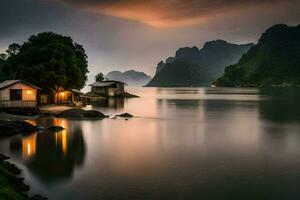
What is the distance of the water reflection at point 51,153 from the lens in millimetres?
24938

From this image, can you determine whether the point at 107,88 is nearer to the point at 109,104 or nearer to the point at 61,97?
the point at 109,104

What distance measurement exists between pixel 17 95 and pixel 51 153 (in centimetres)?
3195

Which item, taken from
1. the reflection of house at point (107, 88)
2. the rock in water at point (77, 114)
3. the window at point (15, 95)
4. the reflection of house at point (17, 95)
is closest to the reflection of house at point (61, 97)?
the reflection of house at point (17, 95)

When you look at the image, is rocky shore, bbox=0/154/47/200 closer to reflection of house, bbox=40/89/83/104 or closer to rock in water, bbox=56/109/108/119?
rock in water, bbox=56/109/108/119

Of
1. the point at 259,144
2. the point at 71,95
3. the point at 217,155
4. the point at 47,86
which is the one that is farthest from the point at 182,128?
the point at 71,95

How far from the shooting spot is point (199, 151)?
34.0 metres

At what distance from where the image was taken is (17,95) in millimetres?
59625

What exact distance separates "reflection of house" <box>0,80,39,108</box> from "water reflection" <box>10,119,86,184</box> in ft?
60.0

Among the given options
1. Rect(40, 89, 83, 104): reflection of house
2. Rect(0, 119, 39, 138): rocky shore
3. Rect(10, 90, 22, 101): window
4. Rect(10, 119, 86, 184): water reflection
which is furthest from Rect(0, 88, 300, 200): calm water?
Rect(40, 89, 83, 104): reflection of house

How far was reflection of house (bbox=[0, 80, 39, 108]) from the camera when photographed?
58.1 metres

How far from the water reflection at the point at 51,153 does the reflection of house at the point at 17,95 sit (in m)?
18.3

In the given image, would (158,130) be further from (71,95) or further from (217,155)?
(71,95)

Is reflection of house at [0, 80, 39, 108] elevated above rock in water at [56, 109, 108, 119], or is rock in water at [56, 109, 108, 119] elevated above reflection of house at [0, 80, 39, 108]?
reflection of house at [0, 80, 39, 108]

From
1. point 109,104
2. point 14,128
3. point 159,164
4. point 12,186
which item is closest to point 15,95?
point 14,128
